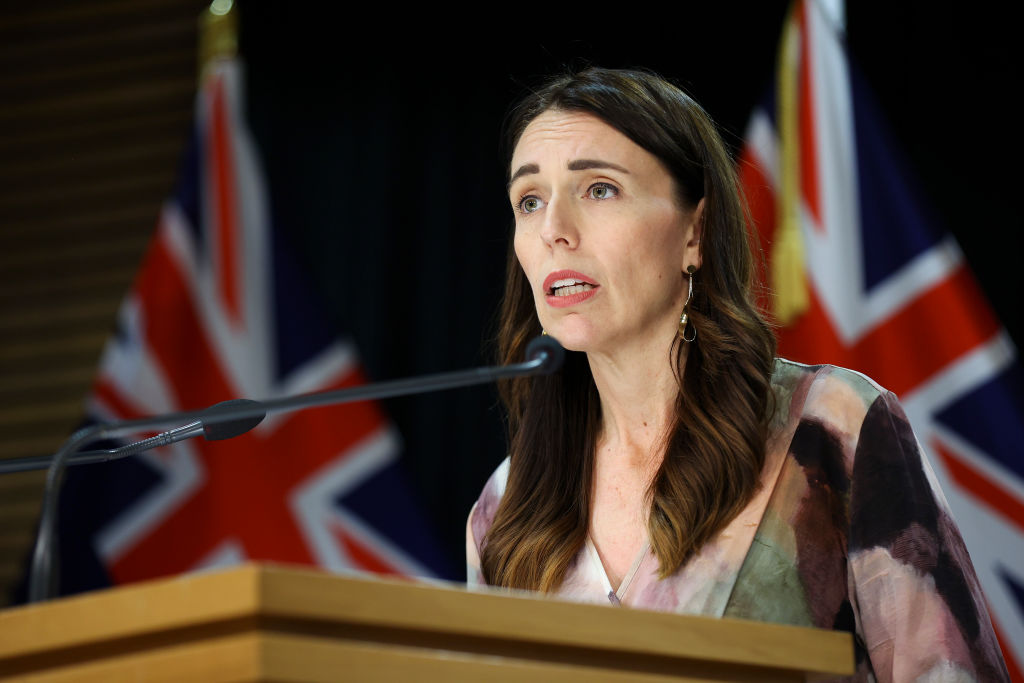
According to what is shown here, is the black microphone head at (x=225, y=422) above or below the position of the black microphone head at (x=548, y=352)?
above

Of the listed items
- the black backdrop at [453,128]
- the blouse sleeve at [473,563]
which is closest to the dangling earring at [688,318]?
the blouse sleeve at [473,563]

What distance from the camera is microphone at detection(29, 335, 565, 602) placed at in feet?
4.33

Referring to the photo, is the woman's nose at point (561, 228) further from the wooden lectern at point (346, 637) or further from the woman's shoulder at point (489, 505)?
the wooden lectern at point (346, 637)

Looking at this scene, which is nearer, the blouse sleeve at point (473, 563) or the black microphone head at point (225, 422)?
the black microphone head at point (225, 422)

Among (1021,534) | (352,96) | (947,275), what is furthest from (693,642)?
(352,96)

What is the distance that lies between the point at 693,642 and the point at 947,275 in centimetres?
238

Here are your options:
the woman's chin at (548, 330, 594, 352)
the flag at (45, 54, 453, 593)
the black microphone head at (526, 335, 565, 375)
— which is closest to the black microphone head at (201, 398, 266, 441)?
the black microphone head at (526, 335, 565, 375)

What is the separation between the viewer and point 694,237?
200 centimetres

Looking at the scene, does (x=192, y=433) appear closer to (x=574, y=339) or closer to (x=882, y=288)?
(x=574, y=339)

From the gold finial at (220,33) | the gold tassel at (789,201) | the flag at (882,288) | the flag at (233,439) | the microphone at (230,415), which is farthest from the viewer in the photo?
the gold finial at (220,33)

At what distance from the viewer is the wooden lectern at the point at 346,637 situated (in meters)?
0.97

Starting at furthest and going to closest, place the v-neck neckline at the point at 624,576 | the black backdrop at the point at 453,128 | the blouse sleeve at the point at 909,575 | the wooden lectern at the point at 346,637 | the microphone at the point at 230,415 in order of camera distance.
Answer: the black backdrop at the point at 453,128 → the v-neck neckline at the point at 624,576 → the blouse sleeve at the point at 909,575 → the microphone at the point at 230,415 → the wooden lectern at the point at 346,637

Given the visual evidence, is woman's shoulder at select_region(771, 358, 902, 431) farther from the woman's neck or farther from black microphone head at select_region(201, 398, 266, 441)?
black microphone head at select_region(201, 398, 266, 441)

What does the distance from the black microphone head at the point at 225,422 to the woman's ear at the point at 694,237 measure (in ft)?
2.56
